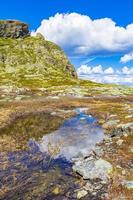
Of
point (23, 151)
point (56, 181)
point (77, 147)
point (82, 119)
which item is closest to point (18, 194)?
point (56, 181)

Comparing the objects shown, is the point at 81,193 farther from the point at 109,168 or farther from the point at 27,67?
the point at 27,67

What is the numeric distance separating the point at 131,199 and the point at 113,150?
1130 centimetres

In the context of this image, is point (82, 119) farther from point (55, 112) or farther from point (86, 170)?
point (86, 170)

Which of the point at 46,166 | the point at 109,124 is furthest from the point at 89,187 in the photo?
the point at 109,124

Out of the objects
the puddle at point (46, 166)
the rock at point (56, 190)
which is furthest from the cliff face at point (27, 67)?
the rock at point (56, 190)

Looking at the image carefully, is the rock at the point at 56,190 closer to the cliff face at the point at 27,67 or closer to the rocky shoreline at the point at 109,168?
the rocky shoreline at the point at 109,168

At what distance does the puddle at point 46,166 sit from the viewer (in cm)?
2031

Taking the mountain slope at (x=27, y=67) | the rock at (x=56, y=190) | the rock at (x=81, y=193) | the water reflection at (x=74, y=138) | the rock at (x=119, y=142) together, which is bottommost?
the water reflection at (x=74, y=138)

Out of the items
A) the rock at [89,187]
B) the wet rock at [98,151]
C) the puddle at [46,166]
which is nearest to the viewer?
the puddle at [46,166]

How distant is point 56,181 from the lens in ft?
72.0

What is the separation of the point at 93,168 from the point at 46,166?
12.9 ft

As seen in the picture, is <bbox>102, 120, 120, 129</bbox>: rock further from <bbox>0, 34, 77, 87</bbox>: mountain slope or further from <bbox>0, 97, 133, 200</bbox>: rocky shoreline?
<bbox>0, 34, 77, 87</bbox>: mountain slope

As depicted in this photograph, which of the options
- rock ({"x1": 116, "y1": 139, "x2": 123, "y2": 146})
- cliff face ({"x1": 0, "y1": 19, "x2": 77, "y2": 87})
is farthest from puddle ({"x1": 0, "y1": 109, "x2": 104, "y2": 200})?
cliff face ({"x1": 0, "y1": 19, "x2": 77, "y2": 87})

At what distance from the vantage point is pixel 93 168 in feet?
79.5
